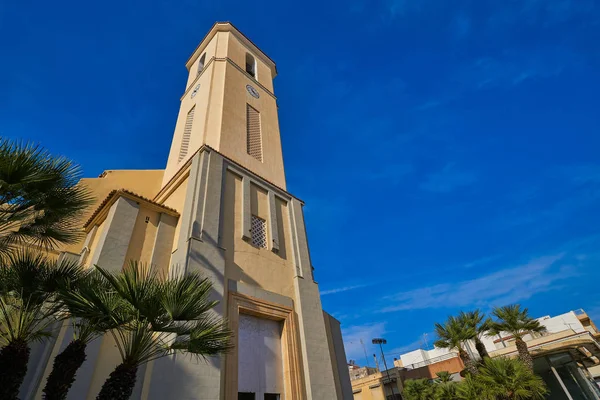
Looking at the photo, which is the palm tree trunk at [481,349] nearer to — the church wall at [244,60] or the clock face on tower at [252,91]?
the clock face on tower at [252,91]

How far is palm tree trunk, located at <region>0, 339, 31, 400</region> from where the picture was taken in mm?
4160

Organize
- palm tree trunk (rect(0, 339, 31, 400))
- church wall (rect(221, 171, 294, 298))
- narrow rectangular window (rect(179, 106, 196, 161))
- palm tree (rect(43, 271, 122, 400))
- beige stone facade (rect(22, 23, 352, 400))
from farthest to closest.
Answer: narrow rectangular window (rect(179, 106, 196, 161))
church wall (rect(221, 171, 294, 298))
beige stone facade (rect(22, 23, 352, 400))
palm tree (rect(43, 271, 122, 400))
palm tree trunk (rect(0, 339, 31, 400))

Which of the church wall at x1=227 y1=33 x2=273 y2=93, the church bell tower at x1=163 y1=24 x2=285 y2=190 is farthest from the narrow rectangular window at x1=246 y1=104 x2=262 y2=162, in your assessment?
the church wall at x1=227 y1=33 x2=273 y2=93

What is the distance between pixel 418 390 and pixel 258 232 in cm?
2450

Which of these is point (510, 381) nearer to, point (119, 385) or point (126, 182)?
point (119, 385)

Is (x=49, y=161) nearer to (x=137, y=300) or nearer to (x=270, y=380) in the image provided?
(x=137, y=300)

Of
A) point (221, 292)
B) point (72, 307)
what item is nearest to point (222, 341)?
point (72, 307)

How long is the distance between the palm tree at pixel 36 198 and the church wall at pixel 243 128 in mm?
6371

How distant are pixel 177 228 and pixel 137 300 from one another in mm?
5277

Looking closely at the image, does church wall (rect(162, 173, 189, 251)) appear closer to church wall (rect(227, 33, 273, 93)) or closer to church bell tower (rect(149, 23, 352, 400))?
church bell tower (rect(149, 23, 352, 400))

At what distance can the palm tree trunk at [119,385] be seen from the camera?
4.33 metres

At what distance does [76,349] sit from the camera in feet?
15.3

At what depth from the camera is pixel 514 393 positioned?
1388 centimetres

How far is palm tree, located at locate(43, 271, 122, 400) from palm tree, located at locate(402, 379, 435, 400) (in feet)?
91.0
